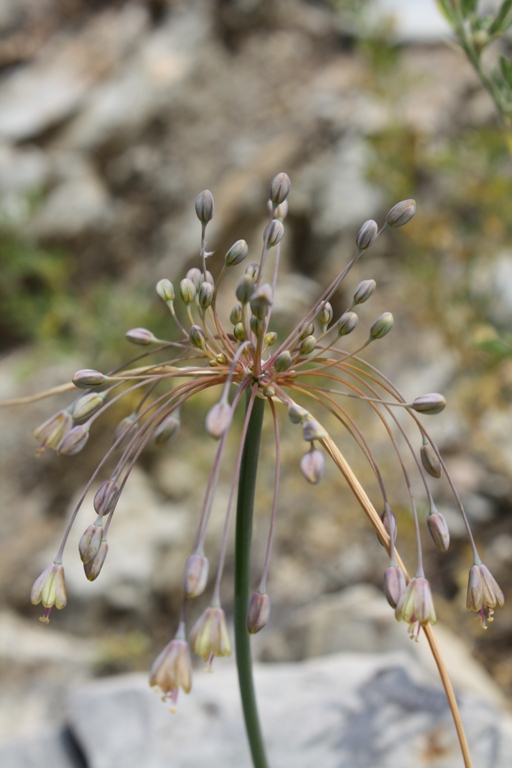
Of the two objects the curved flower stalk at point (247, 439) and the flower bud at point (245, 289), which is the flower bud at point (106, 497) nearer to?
the curved flower stalk at point (247, 439)

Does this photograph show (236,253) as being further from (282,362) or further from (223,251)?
(223,251)

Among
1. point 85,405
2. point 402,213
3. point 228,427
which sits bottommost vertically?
point 228,427

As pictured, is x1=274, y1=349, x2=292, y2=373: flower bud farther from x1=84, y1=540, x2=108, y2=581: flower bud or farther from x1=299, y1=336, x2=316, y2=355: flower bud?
x1=84, y1=540, x2=108, y2=581: flower bud

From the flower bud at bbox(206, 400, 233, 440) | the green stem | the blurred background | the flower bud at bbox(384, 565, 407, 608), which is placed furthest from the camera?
the blurred background

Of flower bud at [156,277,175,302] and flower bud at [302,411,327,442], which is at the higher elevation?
flower bud at [156,277,175,302]

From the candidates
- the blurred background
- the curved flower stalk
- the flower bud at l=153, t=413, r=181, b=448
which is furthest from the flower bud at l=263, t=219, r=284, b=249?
the blurred background

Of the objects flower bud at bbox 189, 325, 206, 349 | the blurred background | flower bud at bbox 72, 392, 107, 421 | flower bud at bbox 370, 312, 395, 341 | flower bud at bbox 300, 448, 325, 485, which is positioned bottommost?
flower bud at bbox 300, 448, 325, 485

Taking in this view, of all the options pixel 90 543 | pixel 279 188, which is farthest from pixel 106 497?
pixel 279 188

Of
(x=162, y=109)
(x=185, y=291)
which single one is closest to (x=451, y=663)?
(x=185, y=291)
